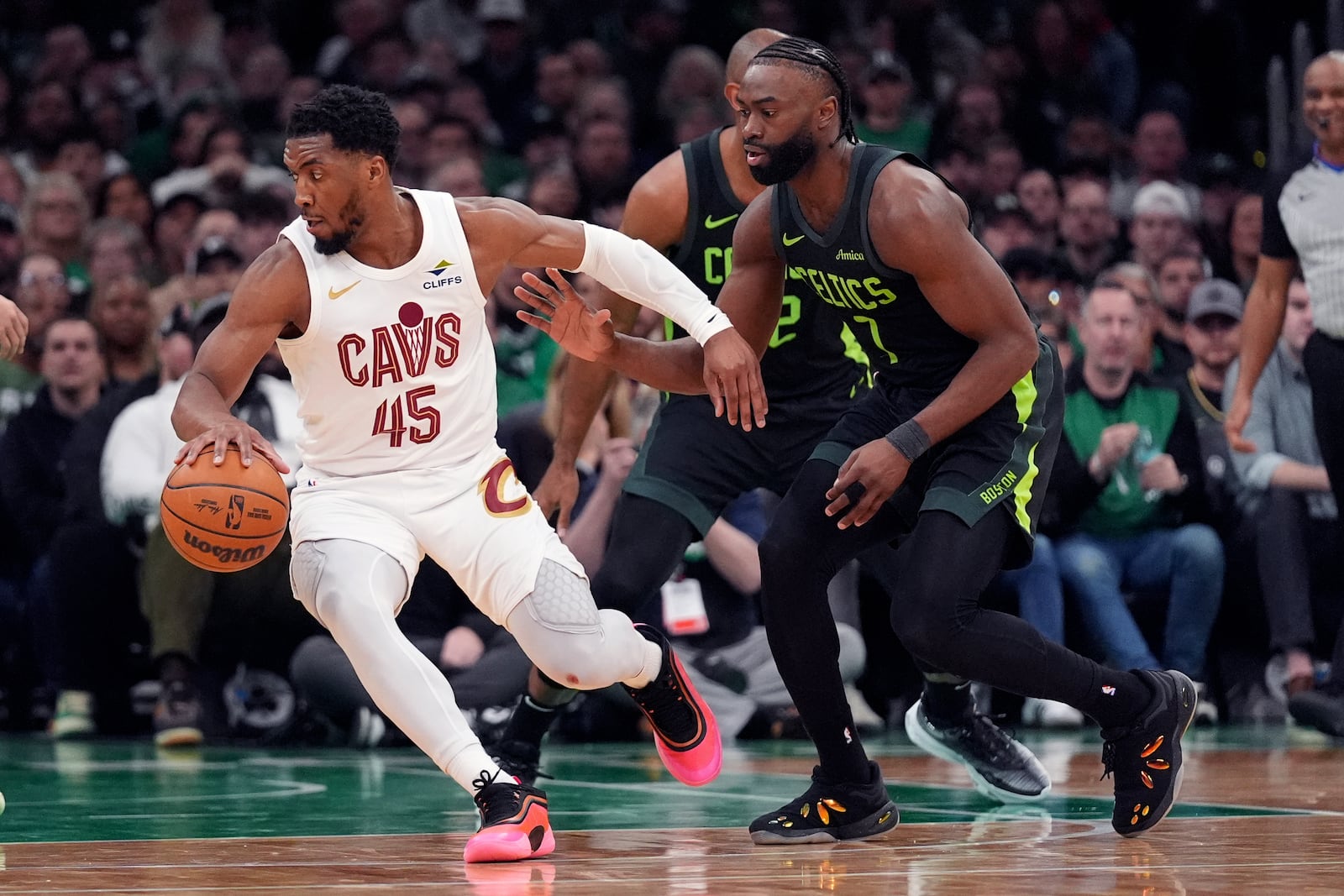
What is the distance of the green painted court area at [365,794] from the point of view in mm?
5656


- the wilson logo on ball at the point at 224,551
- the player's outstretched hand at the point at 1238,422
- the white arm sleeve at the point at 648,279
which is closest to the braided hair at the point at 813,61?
the white arm sleeve at the point at 648,279

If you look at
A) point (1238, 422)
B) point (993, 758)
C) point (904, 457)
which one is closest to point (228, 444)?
point (904, 457)

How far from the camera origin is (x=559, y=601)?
524cm

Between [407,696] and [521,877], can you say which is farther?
[407,696]

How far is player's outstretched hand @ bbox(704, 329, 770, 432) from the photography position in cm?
523

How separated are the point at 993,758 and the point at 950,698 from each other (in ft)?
0.72

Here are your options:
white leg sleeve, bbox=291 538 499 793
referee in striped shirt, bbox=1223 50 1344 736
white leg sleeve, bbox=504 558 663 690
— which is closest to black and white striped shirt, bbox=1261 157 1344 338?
referee in striped shirt, bbox=1223 50 1344 736

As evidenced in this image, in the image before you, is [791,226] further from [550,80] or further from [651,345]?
[550,80]

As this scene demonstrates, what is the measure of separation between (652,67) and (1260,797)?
356 inches

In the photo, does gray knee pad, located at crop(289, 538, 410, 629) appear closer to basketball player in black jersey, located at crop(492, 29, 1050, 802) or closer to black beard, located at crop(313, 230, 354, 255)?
black beard, located at crop(313, 230, 354, 255)

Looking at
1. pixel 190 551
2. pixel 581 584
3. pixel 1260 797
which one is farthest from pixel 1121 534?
pixel 190 551

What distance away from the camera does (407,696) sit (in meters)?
4.89

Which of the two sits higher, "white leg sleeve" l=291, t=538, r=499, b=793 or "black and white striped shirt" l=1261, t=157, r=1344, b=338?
"black and white striped shirt" l=1261, t=157, r=1344, b=338

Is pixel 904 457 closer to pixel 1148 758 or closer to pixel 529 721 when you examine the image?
pixel 1148 758
